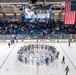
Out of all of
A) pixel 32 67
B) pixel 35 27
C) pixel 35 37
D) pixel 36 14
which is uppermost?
pixel 36 14

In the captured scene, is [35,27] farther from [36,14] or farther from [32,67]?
[32,67]

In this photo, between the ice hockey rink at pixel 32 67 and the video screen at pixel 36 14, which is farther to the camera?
the video screen at pixel 36 14

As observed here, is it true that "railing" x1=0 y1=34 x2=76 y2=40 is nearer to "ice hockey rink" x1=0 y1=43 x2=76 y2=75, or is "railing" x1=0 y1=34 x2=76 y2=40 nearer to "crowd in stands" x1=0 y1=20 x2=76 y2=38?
"crowd in stands" x1=0 y1=20 x2=76 y2=38

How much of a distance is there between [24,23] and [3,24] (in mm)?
4143

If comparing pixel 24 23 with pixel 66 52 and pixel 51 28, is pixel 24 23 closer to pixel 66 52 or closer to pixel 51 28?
pixel 51 28

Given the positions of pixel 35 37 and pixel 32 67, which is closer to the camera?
pixel 32 67

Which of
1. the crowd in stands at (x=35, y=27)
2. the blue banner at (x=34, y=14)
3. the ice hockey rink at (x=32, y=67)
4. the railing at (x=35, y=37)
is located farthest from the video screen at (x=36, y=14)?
the crowd in stands at (x=35, y=27)

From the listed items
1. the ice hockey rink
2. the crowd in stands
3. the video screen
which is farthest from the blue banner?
the crowd in stands

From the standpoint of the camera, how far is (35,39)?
2806cm

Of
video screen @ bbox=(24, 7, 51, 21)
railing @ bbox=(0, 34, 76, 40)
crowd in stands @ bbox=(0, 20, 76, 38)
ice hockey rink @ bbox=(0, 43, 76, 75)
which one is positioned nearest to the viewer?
ice hockey rink @ bbox=(0, 43, 76, 75)

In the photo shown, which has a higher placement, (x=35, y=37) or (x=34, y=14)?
(x=34, y=14)

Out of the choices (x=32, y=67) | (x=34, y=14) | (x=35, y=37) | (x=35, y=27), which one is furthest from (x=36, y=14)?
(x=35, y=27)

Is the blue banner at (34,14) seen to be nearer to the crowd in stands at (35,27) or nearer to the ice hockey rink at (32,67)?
the ice hockey rink at (32,67)

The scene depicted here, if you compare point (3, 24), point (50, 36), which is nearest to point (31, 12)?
point (50, 36)
